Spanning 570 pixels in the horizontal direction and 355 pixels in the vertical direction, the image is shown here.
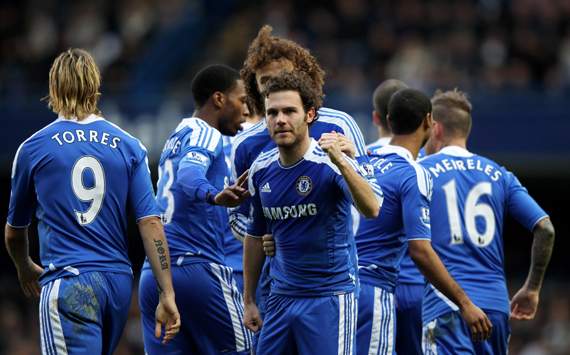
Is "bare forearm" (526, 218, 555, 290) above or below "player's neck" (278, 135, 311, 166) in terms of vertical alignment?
below

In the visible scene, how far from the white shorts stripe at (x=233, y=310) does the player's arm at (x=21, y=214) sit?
132 centimetres

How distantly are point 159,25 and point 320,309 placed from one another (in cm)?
1585

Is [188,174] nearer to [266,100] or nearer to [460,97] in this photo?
[266,100]

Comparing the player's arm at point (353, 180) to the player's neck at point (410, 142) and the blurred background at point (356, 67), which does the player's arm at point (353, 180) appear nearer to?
the player's neck at point (410, 142)

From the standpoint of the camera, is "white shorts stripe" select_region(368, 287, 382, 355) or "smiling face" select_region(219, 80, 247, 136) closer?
"white shorts stripe" select_region(368, 287, 382, 355)

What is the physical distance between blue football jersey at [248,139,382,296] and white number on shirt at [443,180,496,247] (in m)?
1.53

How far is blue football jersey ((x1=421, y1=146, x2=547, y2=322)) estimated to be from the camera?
890 centimetres

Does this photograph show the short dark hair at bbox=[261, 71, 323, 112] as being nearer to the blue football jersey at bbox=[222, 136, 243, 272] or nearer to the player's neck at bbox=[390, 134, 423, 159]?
the player's neck at bbox=[390, 134, 423, 159]

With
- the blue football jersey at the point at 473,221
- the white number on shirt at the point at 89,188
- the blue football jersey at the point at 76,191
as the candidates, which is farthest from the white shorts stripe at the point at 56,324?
the blue football jersey at the point at 473,221

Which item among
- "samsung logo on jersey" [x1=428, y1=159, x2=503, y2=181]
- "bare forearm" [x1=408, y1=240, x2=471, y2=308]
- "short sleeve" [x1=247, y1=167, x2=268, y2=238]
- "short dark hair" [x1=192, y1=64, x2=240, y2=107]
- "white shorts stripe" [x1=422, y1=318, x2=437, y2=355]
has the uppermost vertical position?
"short dark hair" [x1=192, y1=64, x2=240, y2=107]

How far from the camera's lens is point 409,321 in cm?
903

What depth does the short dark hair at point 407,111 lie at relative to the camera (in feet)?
28.8

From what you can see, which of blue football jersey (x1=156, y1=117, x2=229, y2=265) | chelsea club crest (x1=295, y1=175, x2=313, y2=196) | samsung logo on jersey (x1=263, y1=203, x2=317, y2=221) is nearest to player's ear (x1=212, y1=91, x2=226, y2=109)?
blue football jersey (x1=156, y1=117, x2=229, y2=265)

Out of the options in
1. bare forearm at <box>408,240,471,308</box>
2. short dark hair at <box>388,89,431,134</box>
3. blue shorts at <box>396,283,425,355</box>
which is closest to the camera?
bare forearm at <box>408,240,471,308</box>
